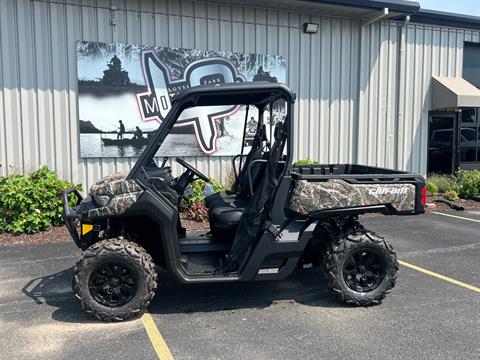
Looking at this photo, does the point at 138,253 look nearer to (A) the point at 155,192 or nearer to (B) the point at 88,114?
(A) the point at 155,192

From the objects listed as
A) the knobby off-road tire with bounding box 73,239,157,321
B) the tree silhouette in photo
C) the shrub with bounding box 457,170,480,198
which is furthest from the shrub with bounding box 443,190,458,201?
the knobby off-road tire with bounding box 73,239,157,321

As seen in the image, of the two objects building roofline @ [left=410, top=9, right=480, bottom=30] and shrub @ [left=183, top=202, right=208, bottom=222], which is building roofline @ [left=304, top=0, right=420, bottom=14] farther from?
shrub @ [left=183, top=202, right=208, bottom=222]

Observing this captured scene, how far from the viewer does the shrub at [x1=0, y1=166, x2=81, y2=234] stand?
7195mm

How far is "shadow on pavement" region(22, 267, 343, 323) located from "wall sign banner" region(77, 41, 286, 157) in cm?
388

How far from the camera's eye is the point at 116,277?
13.2 ft

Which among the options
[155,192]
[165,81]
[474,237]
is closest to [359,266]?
[155,192]

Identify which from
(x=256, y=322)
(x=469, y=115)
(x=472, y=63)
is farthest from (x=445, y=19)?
(x=256, y=322)

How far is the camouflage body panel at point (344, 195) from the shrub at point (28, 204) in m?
4.83

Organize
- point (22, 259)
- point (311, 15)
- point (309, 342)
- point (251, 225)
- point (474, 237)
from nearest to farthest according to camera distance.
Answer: point (309, 342), point (251, 225), point (22, 259), point (474, 237), point (311, 15)

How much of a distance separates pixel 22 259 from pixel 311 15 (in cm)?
763

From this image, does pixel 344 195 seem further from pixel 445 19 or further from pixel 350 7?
pixel 445 19

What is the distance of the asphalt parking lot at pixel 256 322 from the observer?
3.49 meters

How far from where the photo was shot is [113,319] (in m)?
3.98

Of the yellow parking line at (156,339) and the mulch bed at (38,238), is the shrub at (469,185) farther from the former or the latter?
the yellow parking line at (156,339)
